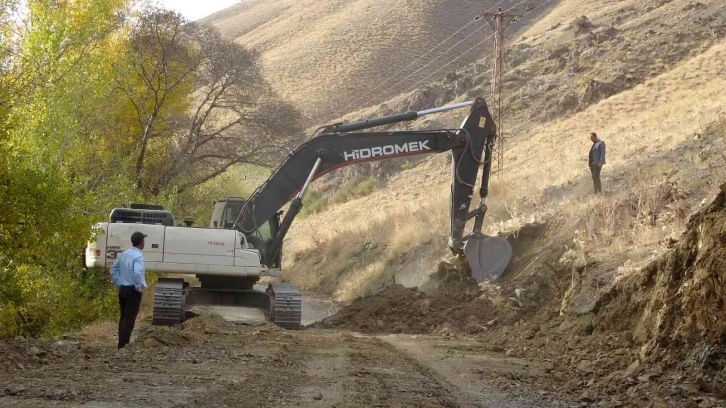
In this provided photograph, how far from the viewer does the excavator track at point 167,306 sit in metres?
16.6

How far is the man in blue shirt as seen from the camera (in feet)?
42.6

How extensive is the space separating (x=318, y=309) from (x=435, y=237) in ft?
14.3

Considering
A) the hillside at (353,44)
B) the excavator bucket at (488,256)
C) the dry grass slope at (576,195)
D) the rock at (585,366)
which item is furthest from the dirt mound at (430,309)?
the hillside at (353,44)

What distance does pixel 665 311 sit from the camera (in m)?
11.2

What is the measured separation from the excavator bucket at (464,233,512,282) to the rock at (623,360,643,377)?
846cm

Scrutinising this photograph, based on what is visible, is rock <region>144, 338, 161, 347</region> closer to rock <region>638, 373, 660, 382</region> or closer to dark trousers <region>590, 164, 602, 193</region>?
rock <region>638, 373, 660, 382</region>

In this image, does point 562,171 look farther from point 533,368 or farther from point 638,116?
point 533,368

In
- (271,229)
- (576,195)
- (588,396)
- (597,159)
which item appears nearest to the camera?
(588,396)

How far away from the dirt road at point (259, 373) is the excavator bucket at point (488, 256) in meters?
4.16

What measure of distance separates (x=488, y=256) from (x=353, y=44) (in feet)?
240

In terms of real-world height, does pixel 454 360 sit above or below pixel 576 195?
below

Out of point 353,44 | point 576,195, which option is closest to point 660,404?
point 576,195

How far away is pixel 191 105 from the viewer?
32.9 metres

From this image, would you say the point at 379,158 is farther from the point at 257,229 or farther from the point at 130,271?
the point at 130,271
